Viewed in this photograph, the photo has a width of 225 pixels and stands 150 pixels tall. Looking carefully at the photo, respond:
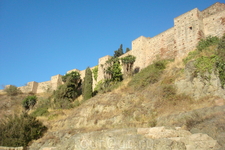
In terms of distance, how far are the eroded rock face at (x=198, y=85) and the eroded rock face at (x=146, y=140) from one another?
12.4 ft

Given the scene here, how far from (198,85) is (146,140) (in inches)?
210

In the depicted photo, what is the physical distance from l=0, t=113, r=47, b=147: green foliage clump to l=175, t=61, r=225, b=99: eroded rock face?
879 centimetres

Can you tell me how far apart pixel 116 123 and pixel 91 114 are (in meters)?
2.77

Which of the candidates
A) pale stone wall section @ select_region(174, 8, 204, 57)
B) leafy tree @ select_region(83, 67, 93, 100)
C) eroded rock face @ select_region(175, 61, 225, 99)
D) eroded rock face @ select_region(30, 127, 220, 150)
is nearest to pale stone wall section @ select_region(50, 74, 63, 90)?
leafy tree @ select_region(83, 67, 93, 100)

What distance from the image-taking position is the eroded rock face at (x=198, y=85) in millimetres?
10055

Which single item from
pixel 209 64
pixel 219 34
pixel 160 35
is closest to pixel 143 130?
pixel 209 64

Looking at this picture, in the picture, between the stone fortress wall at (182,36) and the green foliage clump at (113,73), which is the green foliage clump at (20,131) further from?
the stone fortress wall at (182,36)

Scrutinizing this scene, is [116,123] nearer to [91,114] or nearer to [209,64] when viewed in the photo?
[91,114]

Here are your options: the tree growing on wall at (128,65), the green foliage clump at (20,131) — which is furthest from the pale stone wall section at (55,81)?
the green foliage clump at (20,131)

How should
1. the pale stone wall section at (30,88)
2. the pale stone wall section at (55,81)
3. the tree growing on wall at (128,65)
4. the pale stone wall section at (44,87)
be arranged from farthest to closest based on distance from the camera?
the pale stone wall section at (30,88)
the pale stone wall section at (44,87)
the pale stone wall section at (55,81)
the tree growing on wall at (128,65)

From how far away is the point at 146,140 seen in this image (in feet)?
22.5

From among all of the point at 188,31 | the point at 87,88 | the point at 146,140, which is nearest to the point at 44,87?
the point at 87,88

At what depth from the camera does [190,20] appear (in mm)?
16266

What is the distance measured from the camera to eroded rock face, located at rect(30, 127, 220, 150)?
20.4 feet
